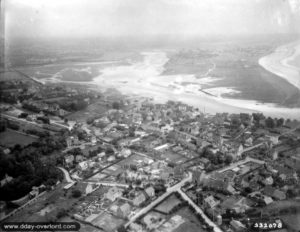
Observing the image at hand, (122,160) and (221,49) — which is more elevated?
(221,49)

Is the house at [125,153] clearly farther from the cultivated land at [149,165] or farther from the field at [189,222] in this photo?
the field at [189,222]

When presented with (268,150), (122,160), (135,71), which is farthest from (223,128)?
(135,71)

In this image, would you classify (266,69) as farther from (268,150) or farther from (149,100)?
(268,150)

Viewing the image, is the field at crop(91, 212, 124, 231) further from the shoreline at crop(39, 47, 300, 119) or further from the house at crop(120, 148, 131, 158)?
the shoreline at crop(39, 47, 300, 119)

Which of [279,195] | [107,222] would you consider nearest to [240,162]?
[279,195]

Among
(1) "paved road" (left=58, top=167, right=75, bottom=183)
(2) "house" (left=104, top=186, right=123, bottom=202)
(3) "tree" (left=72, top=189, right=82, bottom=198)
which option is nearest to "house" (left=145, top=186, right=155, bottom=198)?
(2) "house" (left=104, top=186, right=123, bottom=202)

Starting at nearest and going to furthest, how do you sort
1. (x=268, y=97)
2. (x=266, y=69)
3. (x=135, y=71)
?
(x=268, y=97) → (x=266, y=69) → (x=135, y=71)
